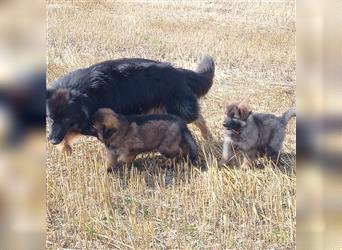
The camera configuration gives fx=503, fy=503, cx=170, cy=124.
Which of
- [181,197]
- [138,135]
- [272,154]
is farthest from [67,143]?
[272,154]

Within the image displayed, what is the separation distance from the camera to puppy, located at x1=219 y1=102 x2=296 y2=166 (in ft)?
15.5

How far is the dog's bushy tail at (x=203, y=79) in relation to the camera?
555 centimetres

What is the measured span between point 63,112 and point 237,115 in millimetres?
1634

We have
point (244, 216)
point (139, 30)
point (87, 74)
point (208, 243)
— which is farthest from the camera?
point (139, 30)

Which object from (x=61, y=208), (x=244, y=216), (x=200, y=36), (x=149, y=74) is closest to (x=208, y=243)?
(x=244, y=216)

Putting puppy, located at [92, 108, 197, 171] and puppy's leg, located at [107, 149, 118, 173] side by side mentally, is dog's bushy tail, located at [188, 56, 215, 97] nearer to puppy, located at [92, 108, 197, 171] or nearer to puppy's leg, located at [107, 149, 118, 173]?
puppy, located at [92, 108, 197, 171]

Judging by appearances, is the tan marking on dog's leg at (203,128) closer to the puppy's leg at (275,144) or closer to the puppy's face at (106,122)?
the puppy's leg at (275,144)

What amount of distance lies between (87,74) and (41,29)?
350 centimetres

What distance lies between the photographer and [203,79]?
5633 millimetres

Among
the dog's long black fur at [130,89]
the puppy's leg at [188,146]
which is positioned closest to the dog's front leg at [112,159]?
the dog's long black fur at [130,89]

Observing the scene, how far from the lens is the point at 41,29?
1.63 metres

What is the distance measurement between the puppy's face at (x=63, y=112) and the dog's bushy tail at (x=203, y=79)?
130cm

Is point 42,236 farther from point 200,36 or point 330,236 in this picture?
point 200,36

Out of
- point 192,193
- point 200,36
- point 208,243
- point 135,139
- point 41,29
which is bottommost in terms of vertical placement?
point 208,243
